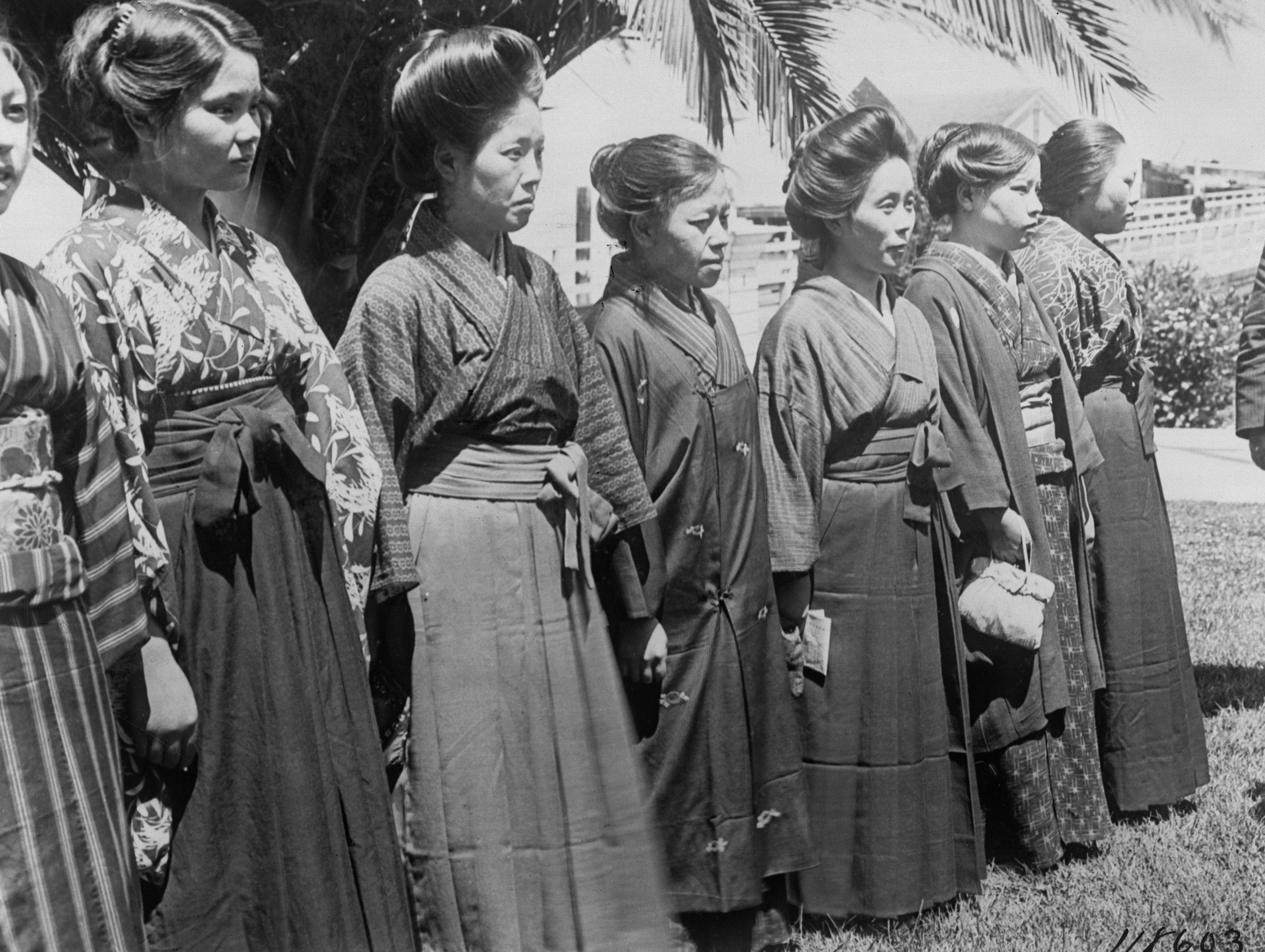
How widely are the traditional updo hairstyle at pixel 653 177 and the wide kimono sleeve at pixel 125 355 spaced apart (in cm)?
127

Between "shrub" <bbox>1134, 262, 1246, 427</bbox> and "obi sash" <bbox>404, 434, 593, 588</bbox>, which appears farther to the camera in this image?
"shrub" <bbox>1134, 262, 1246, 427</bbox>

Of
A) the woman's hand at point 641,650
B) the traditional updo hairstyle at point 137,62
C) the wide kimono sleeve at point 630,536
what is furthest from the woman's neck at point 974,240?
the traditional updo hairstyle at point 137,62

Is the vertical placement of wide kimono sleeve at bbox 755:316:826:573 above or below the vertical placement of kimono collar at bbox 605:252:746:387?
below

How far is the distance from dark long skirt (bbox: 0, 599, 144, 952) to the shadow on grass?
4324 millimetres

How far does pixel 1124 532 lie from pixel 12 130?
3508 mm

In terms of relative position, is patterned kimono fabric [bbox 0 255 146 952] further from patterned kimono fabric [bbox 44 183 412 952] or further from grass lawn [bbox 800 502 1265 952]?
grass lawn [bbox 800 502 1265 952]

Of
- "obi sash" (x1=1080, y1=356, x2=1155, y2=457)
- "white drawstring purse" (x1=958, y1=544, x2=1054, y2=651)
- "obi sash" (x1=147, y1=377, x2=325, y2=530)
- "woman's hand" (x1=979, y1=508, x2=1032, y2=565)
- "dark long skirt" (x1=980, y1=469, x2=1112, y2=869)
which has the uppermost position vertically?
"obi sash" (x1=147, y1=377, x2=325, y2=530)

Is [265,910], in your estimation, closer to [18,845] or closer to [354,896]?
[354,896]

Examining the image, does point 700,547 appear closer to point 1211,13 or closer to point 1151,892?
point 1151,892

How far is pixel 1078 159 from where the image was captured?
15.4ft

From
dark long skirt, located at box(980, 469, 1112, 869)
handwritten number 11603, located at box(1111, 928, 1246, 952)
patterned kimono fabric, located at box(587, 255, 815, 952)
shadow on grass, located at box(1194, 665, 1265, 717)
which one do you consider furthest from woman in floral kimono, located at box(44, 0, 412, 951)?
shadow on grass, located at box(1194, 665, 1265, 717)

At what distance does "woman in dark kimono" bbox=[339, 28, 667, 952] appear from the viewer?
Result: 9.45 feet

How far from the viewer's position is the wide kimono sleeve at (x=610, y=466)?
Answer: 3.18m

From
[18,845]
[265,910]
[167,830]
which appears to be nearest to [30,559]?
[18,845]
